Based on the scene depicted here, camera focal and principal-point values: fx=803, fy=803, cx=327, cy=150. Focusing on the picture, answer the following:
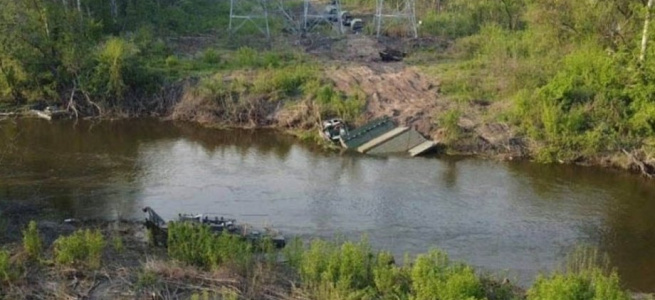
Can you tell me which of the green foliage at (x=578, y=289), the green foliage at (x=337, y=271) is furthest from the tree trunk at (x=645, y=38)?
the green foliage at (x=337, y=271)

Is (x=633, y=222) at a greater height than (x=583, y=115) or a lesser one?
lesser

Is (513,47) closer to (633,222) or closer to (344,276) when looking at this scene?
(633,222)

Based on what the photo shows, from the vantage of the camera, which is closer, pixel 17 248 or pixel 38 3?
pixel 17 248

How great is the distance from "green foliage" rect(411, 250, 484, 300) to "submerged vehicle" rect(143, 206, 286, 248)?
3.99 metres

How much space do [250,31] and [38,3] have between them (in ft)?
40.0

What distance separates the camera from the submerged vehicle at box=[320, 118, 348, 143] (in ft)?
85.3

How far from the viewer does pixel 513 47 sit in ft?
103

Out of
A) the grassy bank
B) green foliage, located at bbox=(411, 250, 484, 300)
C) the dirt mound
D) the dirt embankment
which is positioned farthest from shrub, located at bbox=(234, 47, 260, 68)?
green foliage, located at bbox=(411, 250, 484, 300)

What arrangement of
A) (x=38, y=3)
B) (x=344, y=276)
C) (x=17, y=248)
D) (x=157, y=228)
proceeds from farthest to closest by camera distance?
(x=38, y=3) → (x=157, y=228) → (x=17, y=248) → (x=344, y=276)

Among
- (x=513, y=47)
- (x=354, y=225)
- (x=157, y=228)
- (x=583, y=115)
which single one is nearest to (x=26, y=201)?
(x=157, y=228)

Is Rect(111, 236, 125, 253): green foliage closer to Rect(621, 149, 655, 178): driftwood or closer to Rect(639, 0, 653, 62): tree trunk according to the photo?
Rect(621, 149, 655, 178): driftwood

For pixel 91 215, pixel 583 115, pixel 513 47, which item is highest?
pixel 513 47

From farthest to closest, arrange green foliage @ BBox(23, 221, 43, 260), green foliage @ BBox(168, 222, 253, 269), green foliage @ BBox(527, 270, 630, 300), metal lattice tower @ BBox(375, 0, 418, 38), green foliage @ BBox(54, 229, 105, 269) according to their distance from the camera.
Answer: metal lattice tower @ BBox(375, 0, 418, 38) < green foliage @ BBox(23, 221, 43, 260) < green foliage @ BBox(168, 222, 253, 269) < green foliage @ BBox(54, 229, 105, 269) < green foliage @ BBox(527, 270, 630, 300)

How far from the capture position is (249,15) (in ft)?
136
